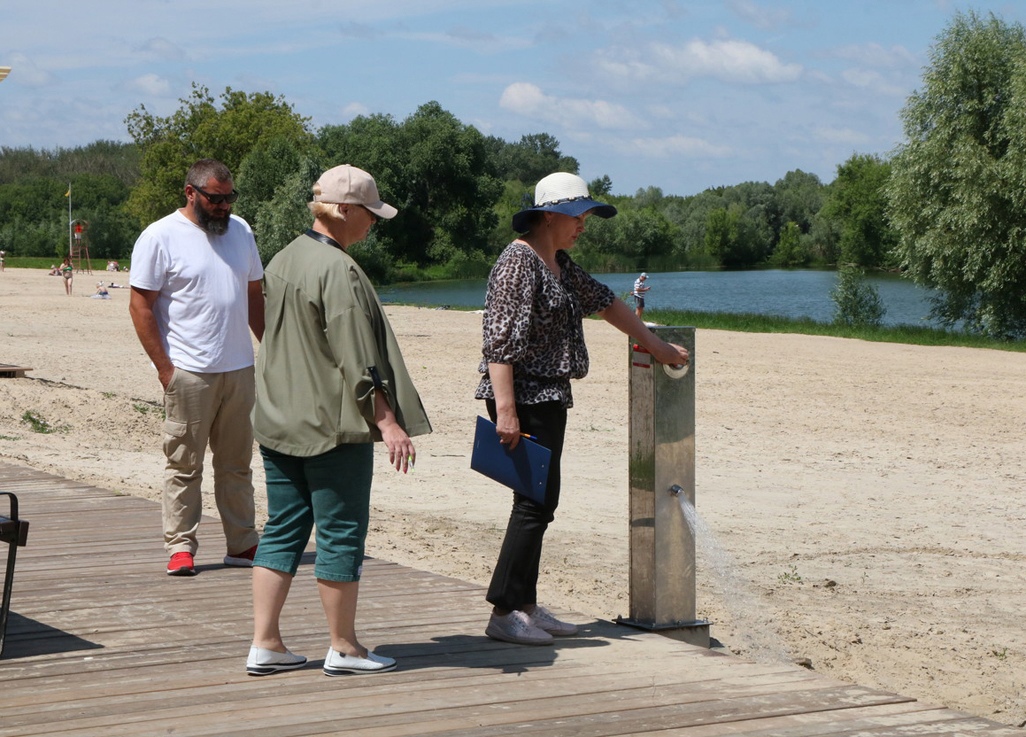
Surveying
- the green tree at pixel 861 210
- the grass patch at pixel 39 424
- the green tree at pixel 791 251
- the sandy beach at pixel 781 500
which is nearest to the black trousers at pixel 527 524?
the sandy beach at pixel 781 500

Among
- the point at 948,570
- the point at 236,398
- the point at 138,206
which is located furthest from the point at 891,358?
the point at 138,206

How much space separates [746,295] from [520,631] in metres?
63.1

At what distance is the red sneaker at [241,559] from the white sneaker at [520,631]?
178 centimetres

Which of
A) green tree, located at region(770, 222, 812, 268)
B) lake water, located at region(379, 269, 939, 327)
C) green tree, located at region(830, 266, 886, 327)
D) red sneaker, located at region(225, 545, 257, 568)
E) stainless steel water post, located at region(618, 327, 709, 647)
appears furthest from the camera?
green tree, located at region(770, 222, 812, 268)

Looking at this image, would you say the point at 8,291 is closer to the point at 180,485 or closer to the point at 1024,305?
the point at 1024,305

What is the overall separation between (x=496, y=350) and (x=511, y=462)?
426 millimetres

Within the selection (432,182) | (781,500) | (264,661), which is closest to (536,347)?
(264,661)

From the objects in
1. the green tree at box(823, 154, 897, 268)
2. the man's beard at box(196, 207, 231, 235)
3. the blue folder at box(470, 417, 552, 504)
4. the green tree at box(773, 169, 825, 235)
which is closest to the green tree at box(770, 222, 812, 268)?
the green tree at box(773, 169, 825, 235)

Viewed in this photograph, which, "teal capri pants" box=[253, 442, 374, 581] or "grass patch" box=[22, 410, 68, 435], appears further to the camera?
"grass patch" box=[22, 410, 68, 435]

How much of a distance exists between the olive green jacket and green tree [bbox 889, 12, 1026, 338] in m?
32.0

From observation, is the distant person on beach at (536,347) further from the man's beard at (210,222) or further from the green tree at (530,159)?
the green tree at (530,159)

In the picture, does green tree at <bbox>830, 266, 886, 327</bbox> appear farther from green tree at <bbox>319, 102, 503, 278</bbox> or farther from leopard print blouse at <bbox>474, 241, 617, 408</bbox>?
green tree at <bbox>319, 102, 503, 278</bbox>

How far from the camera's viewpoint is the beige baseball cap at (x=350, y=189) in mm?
4082

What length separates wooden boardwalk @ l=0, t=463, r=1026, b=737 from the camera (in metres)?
3.74
